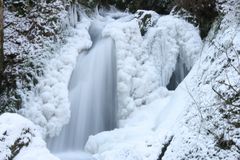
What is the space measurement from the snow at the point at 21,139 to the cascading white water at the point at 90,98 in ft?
7.49

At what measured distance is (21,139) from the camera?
16.7 ft

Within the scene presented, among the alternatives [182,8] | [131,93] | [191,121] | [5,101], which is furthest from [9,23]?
[191,121]

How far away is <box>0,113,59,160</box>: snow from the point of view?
4840 millimetres

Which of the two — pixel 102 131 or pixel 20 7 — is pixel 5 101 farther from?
pixel 20 7

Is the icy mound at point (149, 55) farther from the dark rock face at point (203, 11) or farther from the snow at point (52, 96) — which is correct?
the snow at point (52, 96)

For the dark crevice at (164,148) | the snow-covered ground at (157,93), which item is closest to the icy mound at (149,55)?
the snow-covered ground at (157,93)

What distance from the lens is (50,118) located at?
7.68 m

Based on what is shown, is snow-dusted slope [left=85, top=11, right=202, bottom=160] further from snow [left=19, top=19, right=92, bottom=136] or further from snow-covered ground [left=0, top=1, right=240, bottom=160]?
snow [left=19, top=19, right=92, bottom=136]

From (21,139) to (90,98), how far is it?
3215 mm

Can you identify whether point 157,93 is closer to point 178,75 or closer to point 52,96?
point 178,75

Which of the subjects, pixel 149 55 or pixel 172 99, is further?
pixel 149 55

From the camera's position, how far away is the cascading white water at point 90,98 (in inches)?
303

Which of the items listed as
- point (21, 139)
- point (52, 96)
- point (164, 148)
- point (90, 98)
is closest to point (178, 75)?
point (90, 98)

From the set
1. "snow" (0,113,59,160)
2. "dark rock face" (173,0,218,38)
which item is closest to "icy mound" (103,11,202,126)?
"dark rock face" (173,0,218,38)
